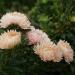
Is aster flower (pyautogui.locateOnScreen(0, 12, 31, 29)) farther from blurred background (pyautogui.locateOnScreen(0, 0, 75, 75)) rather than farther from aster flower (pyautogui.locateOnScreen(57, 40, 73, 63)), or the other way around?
aster flower (pyautogui.locateOnScreen(57, 40, 73, 63))

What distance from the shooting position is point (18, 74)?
3328mm

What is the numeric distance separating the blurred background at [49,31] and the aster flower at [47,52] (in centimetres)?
13

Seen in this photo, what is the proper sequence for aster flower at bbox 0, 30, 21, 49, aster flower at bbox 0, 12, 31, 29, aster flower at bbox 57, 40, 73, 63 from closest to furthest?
aster flower at bbox 0, 30, 21, 49
aster flower at bbox 0, 12, 31, 29
aster flower at bbox 57, 40, 73, 63

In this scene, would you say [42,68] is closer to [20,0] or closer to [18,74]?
[18,74]

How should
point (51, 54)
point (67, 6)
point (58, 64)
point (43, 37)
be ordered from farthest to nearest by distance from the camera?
point (67, 6)
point (58, 64)
point (43, 37)
point (51, 54)

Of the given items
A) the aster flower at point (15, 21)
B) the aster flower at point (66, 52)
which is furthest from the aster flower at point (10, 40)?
the aster flower at point (66, 52)

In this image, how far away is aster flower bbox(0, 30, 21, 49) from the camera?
305 cm

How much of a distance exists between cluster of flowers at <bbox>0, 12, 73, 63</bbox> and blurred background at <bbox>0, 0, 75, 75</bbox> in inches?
5.2

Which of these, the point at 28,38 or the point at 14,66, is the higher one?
the point at 28,38

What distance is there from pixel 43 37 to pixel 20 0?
2.92 metres

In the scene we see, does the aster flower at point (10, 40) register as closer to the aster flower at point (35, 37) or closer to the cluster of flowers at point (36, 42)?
the cluster of flowers at point (36, 42)

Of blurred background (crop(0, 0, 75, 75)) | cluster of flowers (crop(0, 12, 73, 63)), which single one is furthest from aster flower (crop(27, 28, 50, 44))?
blurred background (crop(0, 0, 75, 75))

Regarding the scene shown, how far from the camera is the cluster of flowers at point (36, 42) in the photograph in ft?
10.1

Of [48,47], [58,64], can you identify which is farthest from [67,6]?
[48,47]
